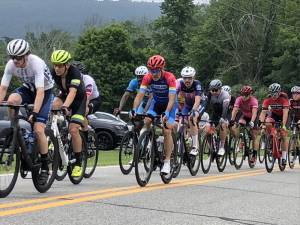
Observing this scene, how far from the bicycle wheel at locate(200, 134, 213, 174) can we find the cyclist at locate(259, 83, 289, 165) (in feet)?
6.03

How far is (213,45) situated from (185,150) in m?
61.9

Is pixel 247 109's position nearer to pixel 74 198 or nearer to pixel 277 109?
pixel 277 109

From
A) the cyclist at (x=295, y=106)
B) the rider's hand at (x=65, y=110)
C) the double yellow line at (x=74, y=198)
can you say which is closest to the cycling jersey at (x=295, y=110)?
the cyclist at (x=295, y=106)

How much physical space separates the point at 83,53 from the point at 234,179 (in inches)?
1980

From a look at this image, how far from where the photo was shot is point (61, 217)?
645 cm

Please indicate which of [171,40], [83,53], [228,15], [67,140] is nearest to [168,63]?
[171,40]

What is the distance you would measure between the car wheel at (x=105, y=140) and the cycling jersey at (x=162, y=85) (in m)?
12.3

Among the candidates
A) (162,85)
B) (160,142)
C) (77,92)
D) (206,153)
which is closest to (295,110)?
(206,153)

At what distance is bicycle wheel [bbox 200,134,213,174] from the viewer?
13.0 m

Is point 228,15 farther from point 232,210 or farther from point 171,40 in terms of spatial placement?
point 232,210

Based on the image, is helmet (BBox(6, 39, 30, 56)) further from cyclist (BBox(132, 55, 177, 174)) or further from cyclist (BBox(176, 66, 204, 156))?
cyclist (BBox(176, 66, 204, 156))

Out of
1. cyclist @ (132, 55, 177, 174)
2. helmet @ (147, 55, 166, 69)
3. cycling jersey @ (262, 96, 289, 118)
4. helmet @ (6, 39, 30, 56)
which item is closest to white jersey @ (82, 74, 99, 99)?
cyclist @ (132, 55, 177, 174)

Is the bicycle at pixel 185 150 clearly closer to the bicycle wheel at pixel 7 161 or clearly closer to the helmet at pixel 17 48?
the bicycle wheel at pixel 7 161

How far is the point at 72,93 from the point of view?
8648 millimetres
